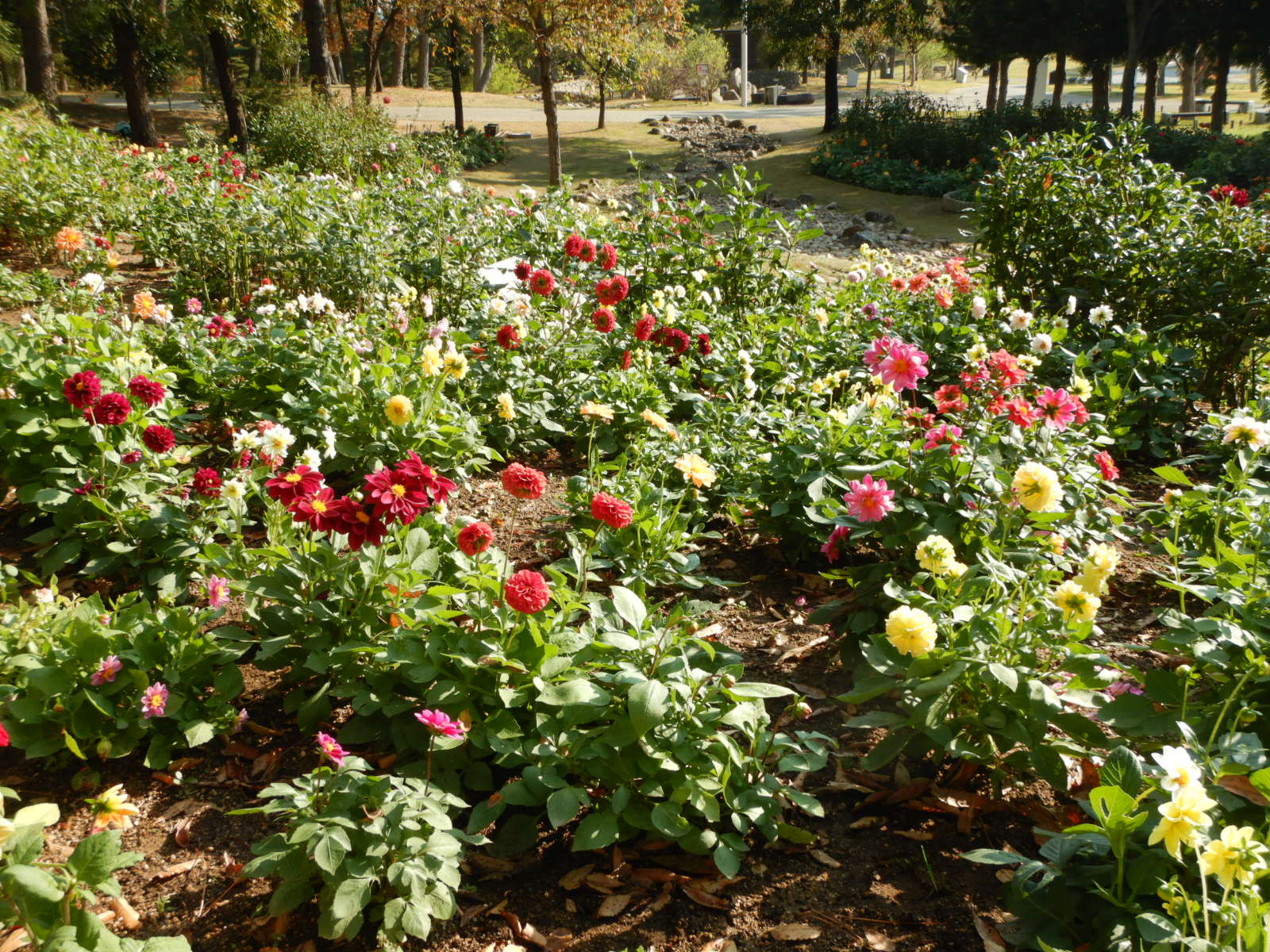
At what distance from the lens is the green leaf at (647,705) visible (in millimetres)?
1978

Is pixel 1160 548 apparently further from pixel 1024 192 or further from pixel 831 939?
pixel 1024 192

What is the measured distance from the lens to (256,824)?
2.29m

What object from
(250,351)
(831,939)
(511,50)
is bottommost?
(831,939)

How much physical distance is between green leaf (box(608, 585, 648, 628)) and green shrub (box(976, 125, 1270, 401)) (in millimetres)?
3841

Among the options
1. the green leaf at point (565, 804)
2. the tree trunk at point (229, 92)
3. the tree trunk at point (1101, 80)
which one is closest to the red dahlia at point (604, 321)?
the green leaf at point (565, 804)

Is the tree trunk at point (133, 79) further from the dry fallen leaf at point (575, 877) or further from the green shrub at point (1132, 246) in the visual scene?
the dry fallen leaf at point (575, 877)

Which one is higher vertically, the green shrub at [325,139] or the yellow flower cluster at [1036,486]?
the green shrub at [325,139]

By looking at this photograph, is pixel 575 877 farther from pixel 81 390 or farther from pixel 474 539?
pixel 81 390

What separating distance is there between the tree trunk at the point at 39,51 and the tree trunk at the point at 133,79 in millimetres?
1365

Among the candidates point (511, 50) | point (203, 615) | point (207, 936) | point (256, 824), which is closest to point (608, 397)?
point (203, 615)

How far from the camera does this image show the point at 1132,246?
507 centimetres

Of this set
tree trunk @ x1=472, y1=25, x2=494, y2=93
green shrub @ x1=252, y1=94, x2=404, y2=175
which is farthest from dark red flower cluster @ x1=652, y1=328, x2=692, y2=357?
tree trunk @ x1=472, y1=25, x2=494, y2=93

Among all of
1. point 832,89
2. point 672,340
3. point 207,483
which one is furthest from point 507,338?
point 832,89

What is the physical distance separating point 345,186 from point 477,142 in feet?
48.5
